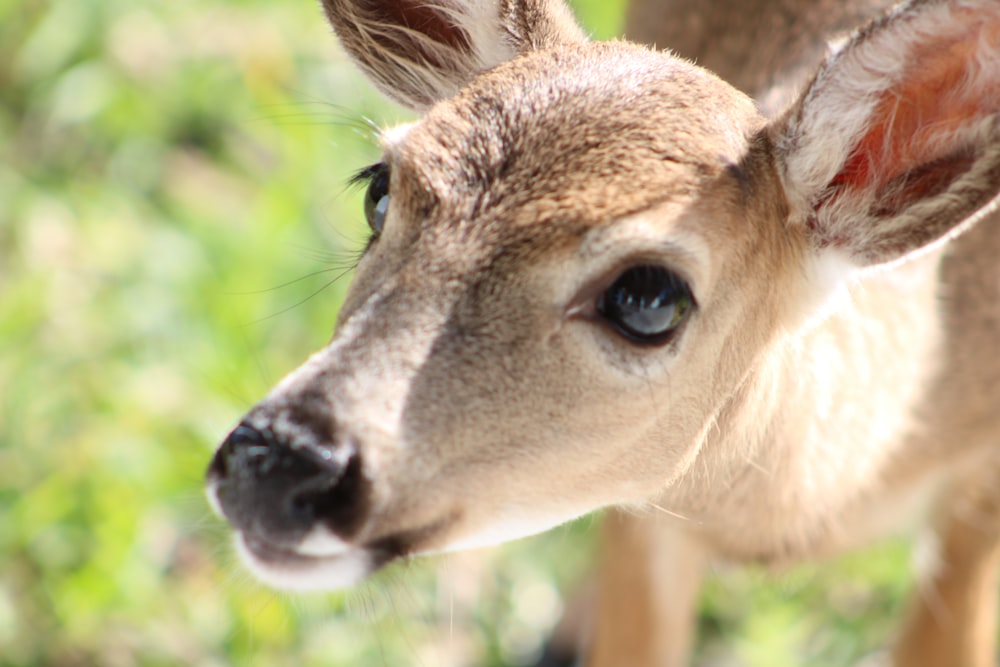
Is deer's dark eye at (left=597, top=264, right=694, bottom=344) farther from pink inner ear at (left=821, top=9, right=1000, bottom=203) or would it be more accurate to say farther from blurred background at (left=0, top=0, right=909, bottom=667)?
blurred background at (left=0, top=0, right=909, bottom=667)

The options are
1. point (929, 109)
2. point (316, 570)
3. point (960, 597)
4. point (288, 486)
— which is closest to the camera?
point (288, 486)

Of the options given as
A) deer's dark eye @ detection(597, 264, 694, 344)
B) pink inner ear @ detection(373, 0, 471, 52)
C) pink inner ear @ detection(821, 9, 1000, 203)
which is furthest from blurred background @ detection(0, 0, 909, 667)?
pink inner ear @ detection(821, 9, 1000, 203)

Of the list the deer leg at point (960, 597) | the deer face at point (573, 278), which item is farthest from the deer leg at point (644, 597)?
the deer face at point (573, 278)

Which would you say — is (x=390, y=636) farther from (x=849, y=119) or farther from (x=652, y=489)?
(x=849, y=119)

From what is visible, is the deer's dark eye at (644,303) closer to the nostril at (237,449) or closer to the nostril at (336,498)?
the nostril at (336,498)

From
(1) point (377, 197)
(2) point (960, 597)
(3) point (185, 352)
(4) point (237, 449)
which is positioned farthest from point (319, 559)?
(2) point (960, 597)

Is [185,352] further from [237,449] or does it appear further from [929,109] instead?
[929,109]

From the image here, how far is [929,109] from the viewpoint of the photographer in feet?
9.94

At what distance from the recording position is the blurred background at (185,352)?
431 centimetres

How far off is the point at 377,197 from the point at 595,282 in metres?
0.63

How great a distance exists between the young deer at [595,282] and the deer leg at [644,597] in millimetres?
919

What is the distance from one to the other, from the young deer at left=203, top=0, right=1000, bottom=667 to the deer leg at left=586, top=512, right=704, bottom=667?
36.2 inches

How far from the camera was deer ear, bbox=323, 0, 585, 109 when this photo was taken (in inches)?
130

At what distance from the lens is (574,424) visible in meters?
2.76
